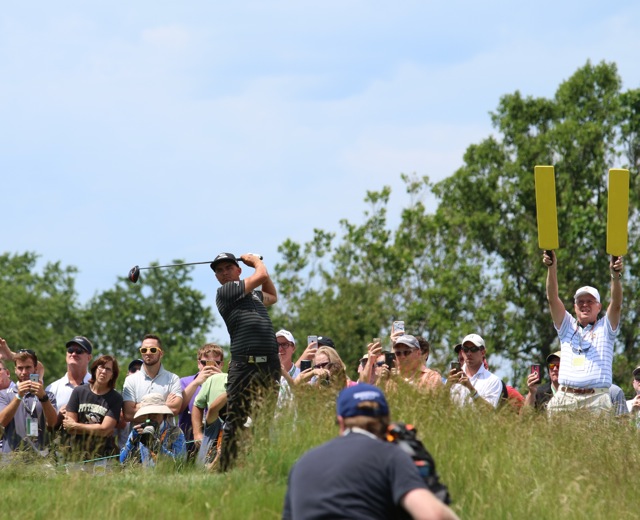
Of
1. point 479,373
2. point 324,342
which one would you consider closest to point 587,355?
point 479,373

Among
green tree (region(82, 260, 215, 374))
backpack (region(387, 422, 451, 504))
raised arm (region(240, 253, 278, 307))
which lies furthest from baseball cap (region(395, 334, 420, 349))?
green tree (region(82, 260, 215, 374))

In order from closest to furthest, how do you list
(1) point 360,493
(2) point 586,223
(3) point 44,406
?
(1) point 360,493 < (3) point 44,406 < (2) point 586,223

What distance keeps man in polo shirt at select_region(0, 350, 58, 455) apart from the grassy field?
1.62 m

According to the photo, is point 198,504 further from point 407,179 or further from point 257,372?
point 407,179

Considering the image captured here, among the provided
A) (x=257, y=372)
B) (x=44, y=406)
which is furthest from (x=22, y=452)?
(x=257, y=372)

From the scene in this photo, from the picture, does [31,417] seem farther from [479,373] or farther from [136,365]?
[479,373]

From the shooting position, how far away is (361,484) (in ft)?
19.0

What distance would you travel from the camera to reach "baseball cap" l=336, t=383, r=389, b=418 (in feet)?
19.9

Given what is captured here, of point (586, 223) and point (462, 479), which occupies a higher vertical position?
point (586, 223)

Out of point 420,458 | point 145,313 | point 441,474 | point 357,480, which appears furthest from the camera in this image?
point 145,313

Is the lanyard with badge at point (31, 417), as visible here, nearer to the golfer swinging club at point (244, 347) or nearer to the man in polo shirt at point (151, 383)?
the man in polo shirt at point (151, 383)

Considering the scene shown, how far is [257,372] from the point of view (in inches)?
425

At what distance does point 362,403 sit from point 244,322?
4.97 m

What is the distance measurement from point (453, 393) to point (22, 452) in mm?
3792
